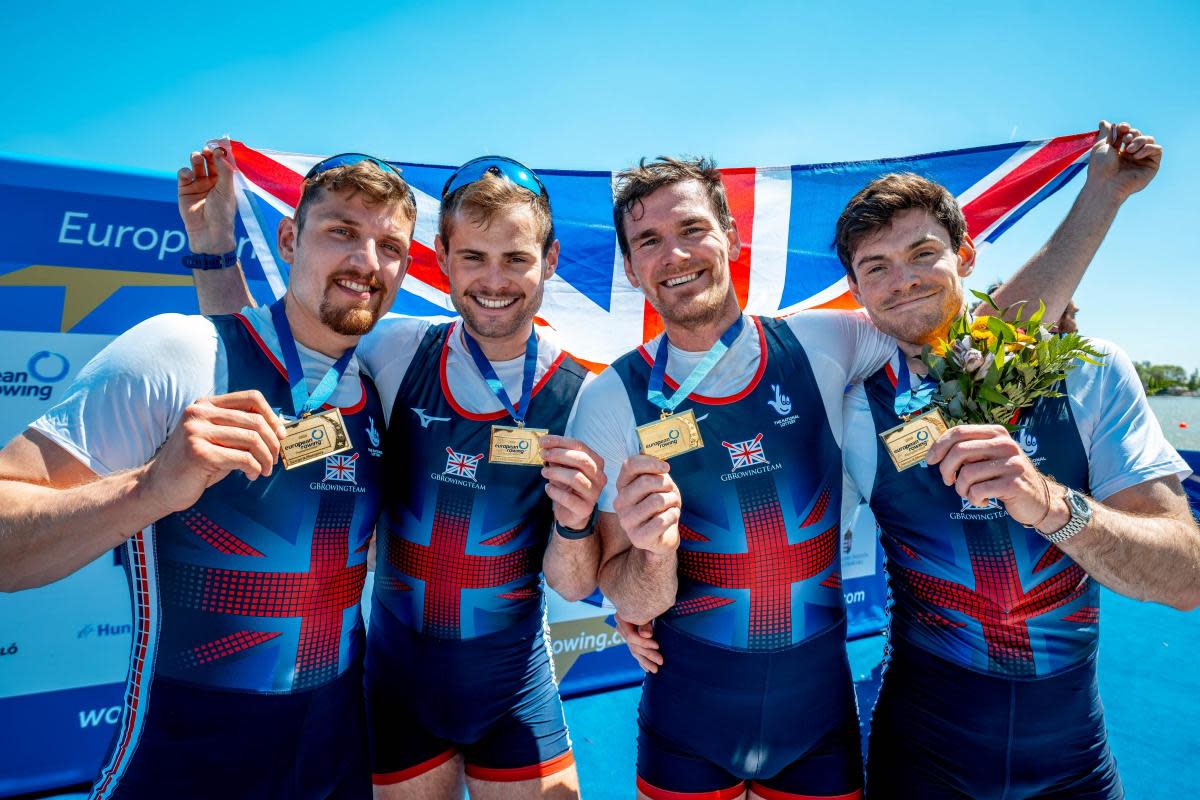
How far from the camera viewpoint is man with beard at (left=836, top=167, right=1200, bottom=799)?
6.61 feet

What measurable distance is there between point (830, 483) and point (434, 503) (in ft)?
5.25

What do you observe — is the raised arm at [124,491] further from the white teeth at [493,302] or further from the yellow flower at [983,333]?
the yellow flower at [983,333]

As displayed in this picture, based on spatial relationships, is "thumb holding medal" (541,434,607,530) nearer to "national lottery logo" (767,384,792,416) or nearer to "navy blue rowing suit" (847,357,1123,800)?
"national lottery logo" (767,384,792,416)

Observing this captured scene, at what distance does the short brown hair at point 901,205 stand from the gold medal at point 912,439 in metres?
0.90

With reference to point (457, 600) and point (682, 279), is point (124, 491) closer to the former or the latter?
point (457, 600)

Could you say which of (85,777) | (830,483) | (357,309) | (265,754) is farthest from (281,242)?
(85,777)

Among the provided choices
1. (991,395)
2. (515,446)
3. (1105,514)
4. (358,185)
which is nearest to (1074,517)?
(1105,514)

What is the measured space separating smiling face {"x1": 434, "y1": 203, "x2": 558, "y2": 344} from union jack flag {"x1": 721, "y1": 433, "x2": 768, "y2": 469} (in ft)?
3.39

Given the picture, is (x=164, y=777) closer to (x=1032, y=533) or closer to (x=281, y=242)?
(x=281, y=242)

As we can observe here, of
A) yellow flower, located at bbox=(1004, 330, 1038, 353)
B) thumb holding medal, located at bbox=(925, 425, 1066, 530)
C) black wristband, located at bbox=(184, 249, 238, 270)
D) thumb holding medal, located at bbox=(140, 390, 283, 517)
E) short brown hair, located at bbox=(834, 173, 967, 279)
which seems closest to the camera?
thumb holding medal, located at bbox=(140, 390, 283, 517)

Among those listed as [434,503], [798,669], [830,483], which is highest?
[830,483]

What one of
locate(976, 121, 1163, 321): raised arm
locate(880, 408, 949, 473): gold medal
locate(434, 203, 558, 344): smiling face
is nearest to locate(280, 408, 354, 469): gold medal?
locate(434, 203, 558, 344): smiling face

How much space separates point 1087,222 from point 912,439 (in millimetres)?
1628

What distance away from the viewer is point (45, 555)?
169 cm
